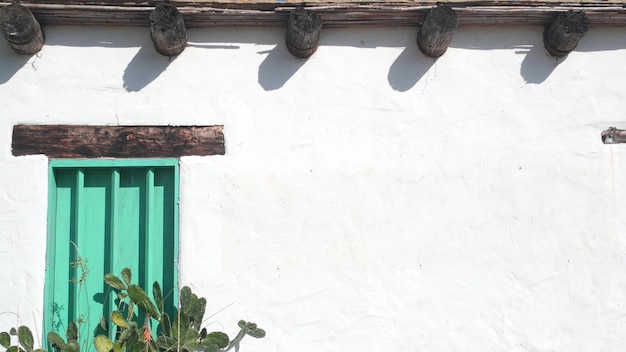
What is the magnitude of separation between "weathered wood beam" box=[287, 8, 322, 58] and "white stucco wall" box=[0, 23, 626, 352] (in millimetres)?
147

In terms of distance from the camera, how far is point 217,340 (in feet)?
11.7

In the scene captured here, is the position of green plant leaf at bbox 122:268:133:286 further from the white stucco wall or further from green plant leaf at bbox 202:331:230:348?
green plant leaf at bbox 202:331:230:348

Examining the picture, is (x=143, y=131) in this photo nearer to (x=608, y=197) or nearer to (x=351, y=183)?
(x=351, y=183)

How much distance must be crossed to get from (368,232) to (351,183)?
316 mm

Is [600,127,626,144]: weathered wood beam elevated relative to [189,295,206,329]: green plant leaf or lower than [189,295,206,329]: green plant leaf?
elevated

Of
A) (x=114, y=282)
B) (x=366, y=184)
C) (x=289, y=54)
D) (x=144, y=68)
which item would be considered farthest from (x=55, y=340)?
(x=289, y=54)

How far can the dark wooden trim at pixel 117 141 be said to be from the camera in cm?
373

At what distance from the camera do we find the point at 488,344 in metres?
3.80

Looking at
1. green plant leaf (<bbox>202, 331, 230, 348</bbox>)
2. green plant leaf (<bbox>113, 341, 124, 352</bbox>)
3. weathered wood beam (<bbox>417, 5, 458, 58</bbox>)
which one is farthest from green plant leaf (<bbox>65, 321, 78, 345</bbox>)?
weathered wood beam (<bbox>417, 5, 458, 58</bbox>)

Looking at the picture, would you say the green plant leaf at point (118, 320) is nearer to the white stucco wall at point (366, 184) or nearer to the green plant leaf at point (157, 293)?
the green plant leaf at point (157, 293)

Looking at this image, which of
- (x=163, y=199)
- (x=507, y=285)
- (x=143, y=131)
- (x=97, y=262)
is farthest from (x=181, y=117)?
(x=507, y=285)

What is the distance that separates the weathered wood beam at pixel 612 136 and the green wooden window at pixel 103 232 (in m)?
2.71

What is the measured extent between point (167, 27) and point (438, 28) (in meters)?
1.59

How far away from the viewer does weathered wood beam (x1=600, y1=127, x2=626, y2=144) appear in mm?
4031
